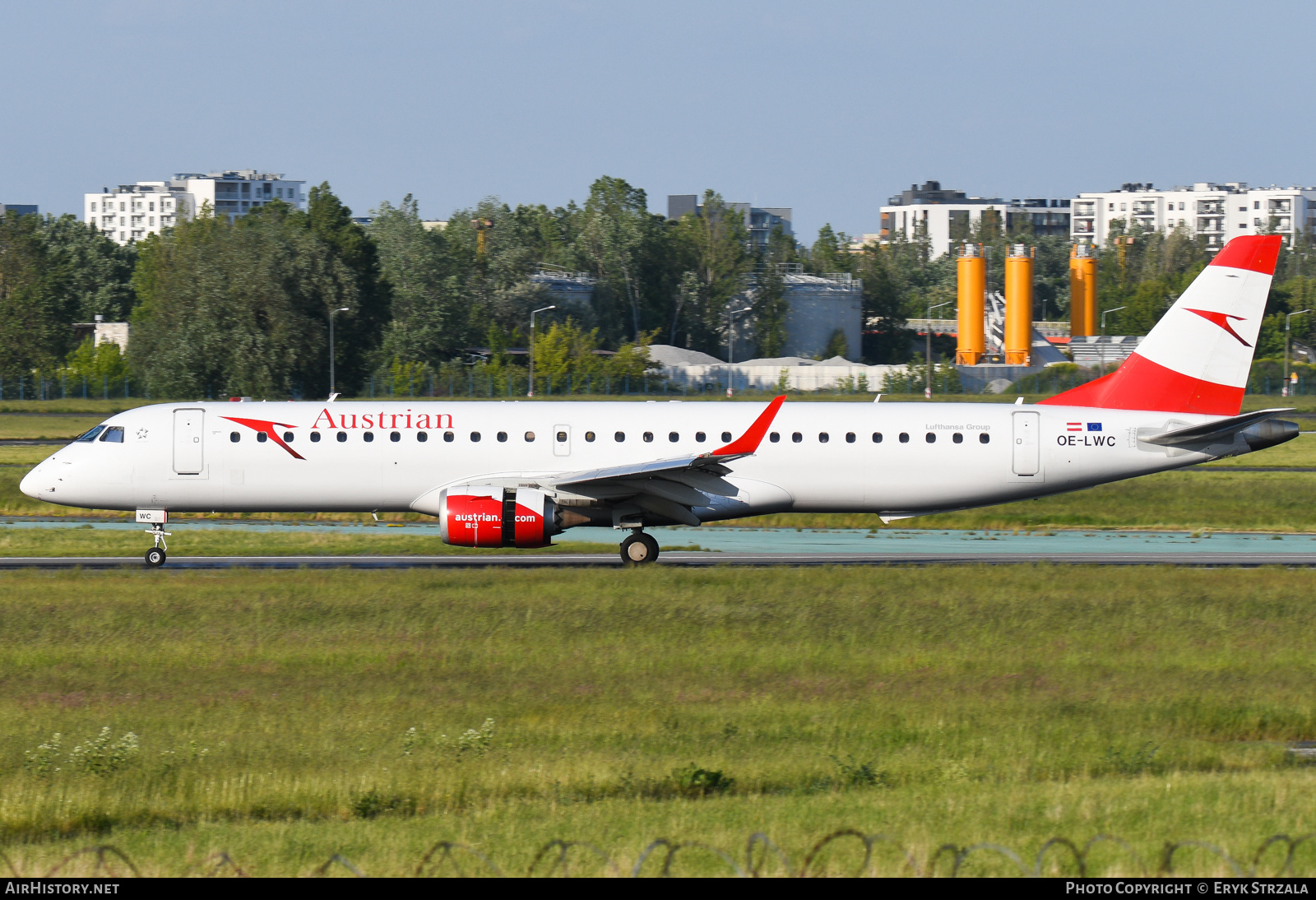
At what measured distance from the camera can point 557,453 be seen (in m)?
30.1

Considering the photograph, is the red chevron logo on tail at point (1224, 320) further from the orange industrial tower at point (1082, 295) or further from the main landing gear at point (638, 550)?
the orange industrial tower at point (1082, 295)

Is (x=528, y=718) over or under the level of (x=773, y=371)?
under

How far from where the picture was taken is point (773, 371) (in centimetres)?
11225

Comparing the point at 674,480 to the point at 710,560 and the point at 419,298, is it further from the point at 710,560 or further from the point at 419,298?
the point at 419,298

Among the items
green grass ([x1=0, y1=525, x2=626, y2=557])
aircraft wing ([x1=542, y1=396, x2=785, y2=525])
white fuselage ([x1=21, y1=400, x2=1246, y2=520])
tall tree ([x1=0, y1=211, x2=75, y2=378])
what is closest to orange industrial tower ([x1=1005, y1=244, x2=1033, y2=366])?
tall tree ([x1=0, y1=211, x2=75, y2=378])

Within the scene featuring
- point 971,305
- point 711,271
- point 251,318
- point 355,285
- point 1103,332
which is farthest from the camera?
point 1103,332

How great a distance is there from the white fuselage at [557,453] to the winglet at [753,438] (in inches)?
60.0

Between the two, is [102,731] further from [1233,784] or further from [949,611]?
[949,611]

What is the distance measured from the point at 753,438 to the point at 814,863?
1875 centimetres

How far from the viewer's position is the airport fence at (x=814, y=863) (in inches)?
383

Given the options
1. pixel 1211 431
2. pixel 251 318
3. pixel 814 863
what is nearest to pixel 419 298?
pixel 251 318

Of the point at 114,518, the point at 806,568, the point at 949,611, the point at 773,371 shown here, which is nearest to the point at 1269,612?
the point at 949,611

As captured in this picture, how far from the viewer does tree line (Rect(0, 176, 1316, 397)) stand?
292ft

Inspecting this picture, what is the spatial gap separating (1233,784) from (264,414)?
902 inches
